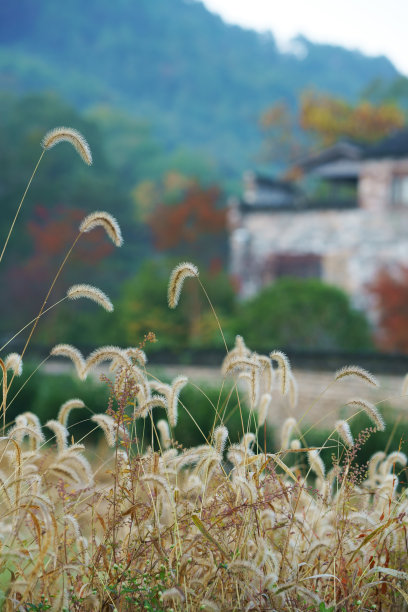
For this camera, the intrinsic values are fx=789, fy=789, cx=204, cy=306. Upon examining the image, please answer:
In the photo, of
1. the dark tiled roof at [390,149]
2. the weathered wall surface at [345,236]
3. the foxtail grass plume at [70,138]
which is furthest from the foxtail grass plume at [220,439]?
the dark tiled roof at [390,149]

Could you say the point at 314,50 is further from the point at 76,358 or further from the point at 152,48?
the point at 76,358

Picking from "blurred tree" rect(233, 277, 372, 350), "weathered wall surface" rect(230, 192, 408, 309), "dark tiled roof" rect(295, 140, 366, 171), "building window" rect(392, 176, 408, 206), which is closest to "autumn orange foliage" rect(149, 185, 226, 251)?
"dark tiled roof" rect(295, 140, 366, 171)

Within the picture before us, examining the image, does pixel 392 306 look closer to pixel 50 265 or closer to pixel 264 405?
pixel 50 265

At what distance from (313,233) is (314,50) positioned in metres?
42.8

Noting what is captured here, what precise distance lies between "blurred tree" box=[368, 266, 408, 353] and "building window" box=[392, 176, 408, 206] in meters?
2.10

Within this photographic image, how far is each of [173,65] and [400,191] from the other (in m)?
39.6

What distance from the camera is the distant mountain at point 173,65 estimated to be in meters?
53.2

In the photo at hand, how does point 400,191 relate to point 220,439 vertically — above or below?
above

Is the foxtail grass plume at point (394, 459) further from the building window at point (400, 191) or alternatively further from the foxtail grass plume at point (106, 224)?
the building window at point (400, 191)

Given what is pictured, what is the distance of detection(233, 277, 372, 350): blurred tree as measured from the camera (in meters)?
16.0

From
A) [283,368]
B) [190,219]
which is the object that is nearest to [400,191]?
[190,219]

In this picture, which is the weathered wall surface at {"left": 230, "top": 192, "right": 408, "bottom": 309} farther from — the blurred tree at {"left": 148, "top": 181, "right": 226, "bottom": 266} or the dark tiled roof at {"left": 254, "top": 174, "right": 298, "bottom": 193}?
the blurred tree at {"left": 148, "top": 181, "right": 226, "bottom": 266}

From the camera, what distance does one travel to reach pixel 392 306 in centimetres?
1962

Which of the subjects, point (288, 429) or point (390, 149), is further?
point (390, 149)
